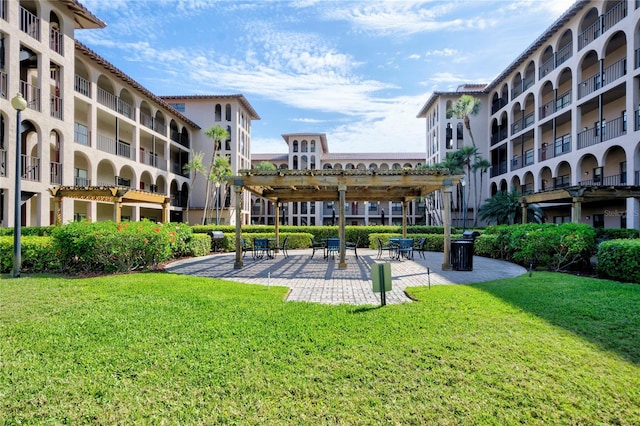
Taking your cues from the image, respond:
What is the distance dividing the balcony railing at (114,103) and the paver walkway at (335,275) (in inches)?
679

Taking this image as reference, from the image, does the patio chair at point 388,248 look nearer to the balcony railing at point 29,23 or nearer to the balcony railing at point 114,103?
the balcony railing at point 29,23

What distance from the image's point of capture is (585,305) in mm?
6176

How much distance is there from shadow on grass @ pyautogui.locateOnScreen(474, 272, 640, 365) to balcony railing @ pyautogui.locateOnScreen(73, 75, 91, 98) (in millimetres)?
24678

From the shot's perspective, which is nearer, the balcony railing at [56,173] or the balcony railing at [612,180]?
the balcony railing at [56,173]

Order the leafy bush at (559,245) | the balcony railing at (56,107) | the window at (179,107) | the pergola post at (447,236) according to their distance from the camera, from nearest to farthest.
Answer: the leafy bush at (559,245)
the pergola post at (447,236)
the balcony railing at (56,107)
the window at (179,107)

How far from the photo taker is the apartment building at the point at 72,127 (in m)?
14.7

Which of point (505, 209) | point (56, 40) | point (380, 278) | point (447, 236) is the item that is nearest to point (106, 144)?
point (56, 40)

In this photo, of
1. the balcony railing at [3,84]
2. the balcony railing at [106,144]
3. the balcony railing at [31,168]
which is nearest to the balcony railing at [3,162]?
the balcony railing at [31,168]

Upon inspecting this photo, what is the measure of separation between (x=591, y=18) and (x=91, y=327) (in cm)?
3112

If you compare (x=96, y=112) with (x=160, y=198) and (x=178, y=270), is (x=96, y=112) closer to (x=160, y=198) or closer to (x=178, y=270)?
(x=160, y=198)

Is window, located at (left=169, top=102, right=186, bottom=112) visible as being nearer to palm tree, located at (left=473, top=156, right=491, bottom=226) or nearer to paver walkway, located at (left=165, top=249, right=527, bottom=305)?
paver walkway, located at (left=165, top=249, right=527, bottom=305)

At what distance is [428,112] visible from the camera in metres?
45.7

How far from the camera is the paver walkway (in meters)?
7.70

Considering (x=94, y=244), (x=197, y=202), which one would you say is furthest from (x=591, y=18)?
(x=197, y=202)
